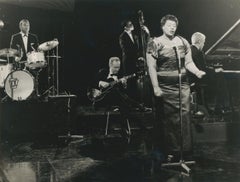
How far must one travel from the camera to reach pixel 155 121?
187 inches

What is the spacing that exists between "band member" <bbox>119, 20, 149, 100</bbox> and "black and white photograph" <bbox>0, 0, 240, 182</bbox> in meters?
0.02

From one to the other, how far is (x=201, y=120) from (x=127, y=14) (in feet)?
12.1

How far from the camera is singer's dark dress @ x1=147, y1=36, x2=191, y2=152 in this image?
4477 millimetres

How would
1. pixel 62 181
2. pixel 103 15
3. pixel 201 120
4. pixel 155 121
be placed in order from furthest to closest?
pixel 103 15
pixel 201 120
pixel 155 121
pixel 62 181

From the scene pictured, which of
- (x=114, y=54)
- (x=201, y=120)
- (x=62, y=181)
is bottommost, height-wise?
(x=62, y=181)

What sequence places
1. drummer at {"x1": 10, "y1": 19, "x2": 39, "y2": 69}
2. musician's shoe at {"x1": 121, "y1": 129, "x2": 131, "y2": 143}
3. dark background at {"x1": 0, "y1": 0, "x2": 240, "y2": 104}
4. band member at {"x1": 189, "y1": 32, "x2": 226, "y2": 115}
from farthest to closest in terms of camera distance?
dark background at {"x1": 0, "y1": 0, "x2": 240, "y2": 104}
drummer at {"x1": 10, "y1": 19, "x2": 39, "y2": 69}
band member at {"x1": 189, "y1": 32, "x2": 226, "y2": 115}
musician's shoe at {"x1": 121, "y1": 129, "x2": 131, "y2": 143}

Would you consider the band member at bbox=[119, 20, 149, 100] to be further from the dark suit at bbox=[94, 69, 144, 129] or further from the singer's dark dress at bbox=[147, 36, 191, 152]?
the singer's dark dress at bbox=[147, 36, 191, 152]

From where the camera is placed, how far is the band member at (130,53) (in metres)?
8.59

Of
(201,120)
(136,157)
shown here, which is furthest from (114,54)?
(136,157)

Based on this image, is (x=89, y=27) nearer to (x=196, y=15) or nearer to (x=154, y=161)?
(x=196, y=15)

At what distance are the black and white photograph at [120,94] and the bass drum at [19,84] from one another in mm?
20

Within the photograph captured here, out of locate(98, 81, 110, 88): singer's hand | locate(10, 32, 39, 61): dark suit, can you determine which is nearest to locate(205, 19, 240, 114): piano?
locate(98, 81, 110, 88): singer's hand

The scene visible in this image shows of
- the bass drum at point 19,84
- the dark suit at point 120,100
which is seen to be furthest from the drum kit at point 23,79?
the dark suit at point 120,100

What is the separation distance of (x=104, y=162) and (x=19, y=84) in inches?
126
